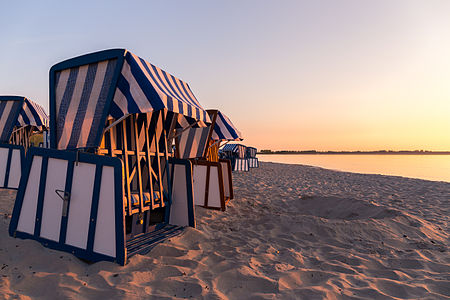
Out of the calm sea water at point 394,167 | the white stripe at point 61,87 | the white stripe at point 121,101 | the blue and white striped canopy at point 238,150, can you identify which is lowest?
the calm sea water at point 394,167

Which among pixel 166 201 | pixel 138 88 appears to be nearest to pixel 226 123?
pixel 166 201

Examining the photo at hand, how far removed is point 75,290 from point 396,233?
5222 millimetres

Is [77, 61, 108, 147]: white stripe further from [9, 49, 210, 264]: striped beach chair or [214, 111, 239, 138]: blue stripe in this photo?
[214, 111, 239, 138]: blue stripe

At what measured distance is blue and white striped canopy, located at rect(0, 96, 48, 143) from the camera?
8.51 metres

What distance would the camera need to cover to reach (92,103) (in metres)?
3.75

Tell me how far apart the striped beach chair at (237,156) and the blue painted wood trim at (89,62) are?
59.7 ft

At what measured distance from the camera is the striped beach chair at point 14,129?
7.93 m

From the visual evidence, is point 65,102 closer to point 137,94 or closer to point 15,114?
point 137,94

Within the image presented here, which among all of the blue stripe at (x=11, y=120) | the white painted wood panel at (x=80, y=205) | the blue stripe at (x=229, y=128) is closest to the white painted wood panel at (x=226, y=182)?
the blue stripe at (x=229, y=128)

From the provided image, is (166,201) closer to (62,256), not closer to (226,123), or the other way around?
(62,256)

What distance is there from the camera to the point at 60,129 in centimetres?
398

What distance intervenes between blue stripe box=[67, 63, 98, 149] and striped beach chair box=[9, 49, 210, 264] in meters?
0.01

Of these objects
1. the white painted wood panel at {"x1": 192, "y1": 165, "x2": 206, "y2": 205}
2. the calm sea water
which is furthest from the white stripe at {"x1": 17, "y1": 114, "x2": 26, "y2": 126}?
the calm sea water

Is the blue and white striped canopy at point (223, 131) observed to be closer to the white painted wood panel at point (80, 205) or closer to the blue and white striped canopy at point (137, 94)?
the blue and white striped canopy at point (137, 94)
